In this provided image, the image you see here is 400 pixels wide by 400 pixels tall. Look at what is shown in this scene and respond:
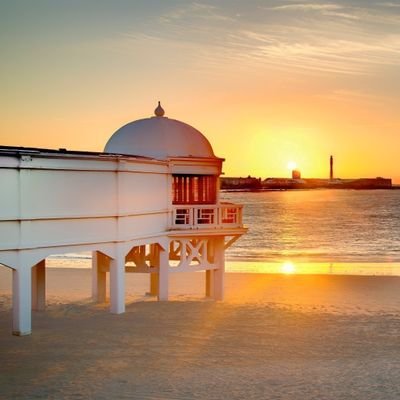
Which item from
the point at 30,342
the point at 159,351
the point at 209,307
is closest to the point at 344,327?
the point at 209,307

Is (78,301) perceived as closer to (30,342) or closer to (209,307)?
(209,307)

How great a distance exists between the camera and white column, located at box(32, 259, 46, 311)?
23.2 meters

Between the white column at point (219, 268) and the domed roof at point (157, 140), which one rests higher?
the domed roof at point (157, 140)

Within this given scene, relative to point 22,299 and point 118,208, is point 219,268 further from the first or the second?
point 22,299

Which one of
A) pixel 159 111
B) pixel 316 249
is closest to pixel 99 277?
pixel 159 111

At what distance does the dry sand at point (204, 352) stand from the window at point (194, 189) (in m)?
4.12

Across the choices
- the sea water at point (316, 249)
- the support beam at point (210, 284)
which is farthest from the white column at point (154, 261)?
the sea water at point (316, 249)

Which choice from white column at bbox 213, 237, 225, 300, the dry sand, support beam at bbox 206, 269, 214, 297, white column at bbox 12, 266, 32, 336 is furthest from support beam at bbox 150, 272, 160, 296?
white column at bbox 12, 266, 32, 336

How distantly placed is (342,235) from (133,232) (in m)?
69.9

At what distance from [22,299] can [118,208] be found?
14.2 feet

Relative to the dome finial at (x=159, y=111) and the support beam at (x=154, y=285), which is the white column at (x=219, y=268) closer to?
the support beam at (x=154, y=285)

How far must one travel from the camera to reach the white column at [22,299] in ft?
58.4

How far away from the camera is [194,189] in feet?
83.2

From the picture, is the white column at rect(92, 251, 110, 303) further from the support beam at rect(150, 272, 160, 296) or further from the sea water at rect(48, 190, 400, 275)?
the sea water at rect(48, 190, 400, 275)
